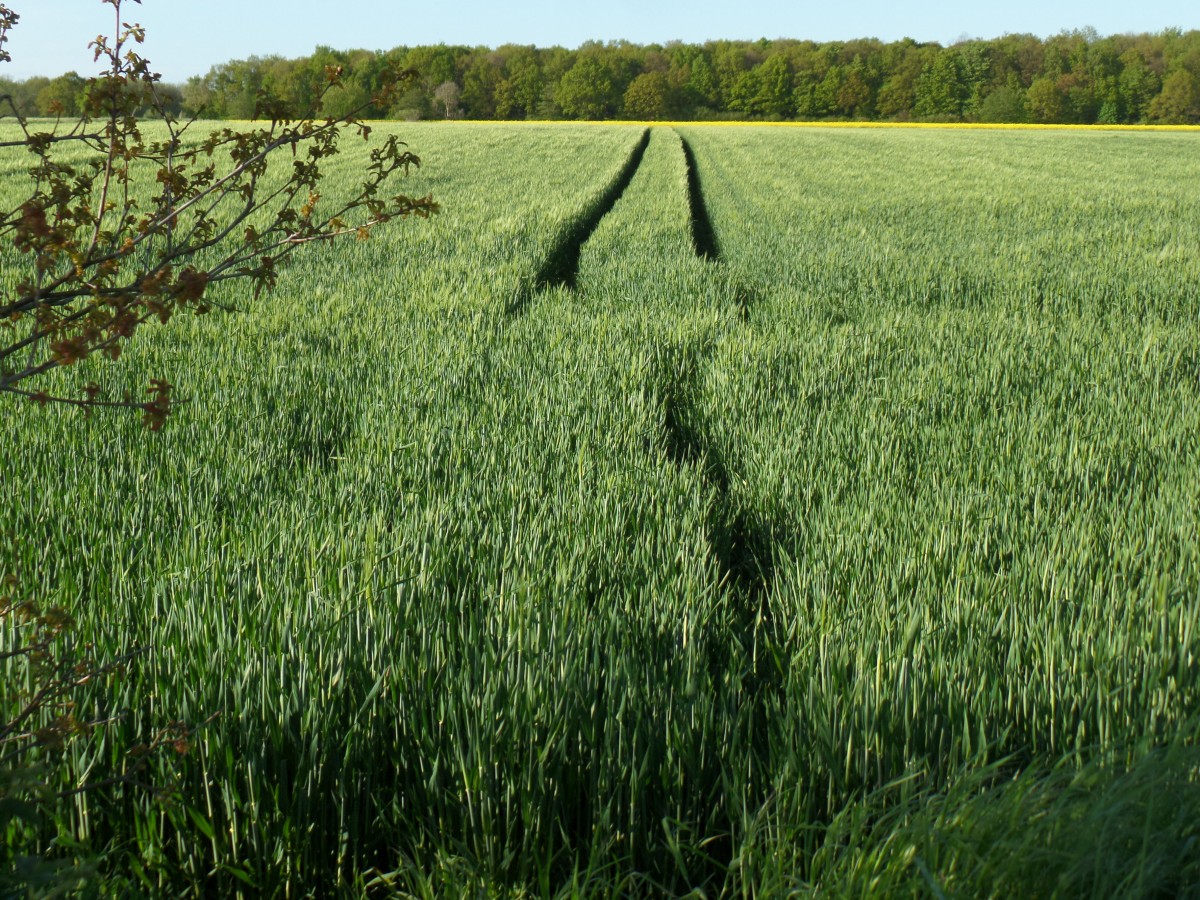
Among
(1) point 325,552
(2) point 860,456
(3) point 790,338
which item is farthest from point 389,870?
(3) point 790,338

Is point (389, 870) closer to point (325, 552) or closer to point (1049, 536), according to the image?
point (325, 552)

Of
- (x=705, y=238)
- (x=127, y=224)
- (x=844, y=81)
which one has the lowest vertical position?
(x=705, y=238)

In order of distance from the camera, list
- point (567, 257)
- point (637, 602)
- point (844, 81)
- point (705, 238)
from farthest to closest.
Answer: point (844, 81)
point (705, 238)
point (567, 257)
point (637, 602)

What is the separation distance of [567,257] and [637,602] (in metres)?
8.08

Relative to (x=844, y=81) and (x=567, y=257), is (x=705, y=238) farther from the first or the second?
(x=844, y=81)

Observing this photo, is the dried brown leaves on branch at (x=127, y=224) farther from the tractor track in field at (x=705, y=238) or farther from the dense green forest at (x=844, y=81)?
the dense green forest at (x=844, y=81)

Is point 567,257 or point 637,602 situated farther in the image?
point 567,257

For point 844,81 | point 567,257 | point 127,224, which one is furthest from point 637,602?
point 844,81

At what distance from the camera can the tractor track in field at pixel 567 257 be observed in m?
6.79

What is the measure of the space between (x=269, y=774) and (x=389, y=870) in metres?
0.25

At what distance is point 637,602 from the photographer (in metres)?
2.17

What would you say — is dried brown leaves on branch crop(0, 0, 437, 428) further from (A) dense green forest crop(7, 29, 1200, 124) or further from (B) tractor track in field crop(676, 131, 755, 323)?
(A) dense green forest crop(7, 29, 1200, 124)

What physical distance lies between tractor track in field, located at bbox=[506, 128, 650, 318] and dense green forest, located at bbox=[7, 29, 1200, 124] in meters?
52.7

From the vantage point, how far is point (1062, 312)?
5977 millimetres
